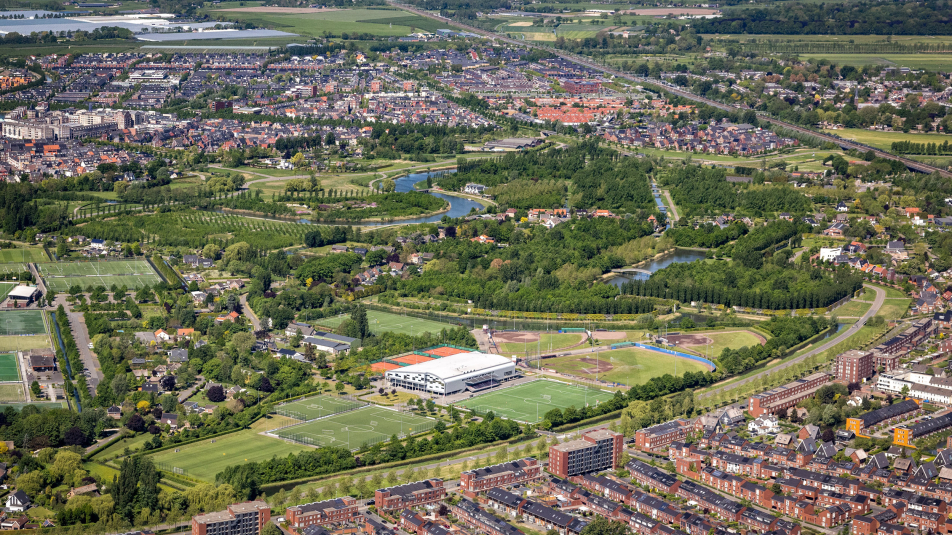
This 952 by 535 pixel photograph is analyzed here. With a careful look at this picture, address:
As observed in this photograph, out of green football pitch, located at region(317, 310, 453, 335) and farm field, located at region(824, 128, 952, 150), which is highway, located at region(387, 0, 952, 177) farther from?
green football pitch, located at region(317, 310, 453, 335)

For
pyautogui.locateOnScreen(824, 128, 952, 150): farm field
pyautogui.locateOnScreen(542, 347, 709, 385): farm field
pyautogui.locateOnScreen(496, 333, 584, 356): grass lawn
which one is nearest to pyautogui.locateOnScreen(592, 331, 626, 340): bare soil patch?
pyautogui.locateOnScreen(496, 333, 584, 356): grass lawn

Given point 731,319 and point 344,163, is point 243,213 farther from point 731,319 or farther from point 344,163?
point 731,319

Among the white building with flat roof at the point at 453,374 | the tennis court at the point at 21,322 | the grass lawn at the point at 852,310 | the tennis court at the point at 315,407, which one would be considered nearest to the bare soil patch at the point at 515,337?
the white building with flat roof at the point at 453,374

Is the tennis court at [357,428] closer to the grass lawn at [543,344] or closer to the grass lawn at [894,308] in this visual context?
the grass lawn at [543,344]

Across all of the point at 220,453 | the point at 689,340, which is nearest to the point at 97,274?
the point at 220,453

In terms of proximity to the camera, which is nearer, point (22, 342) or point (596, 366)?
point (596, 366)

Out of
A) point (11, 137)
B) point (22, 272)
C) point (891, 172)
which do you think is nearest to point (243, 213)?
point (22, 272)

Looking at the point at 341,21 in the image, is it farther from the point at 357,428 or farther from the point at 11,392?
the point at 357,428
